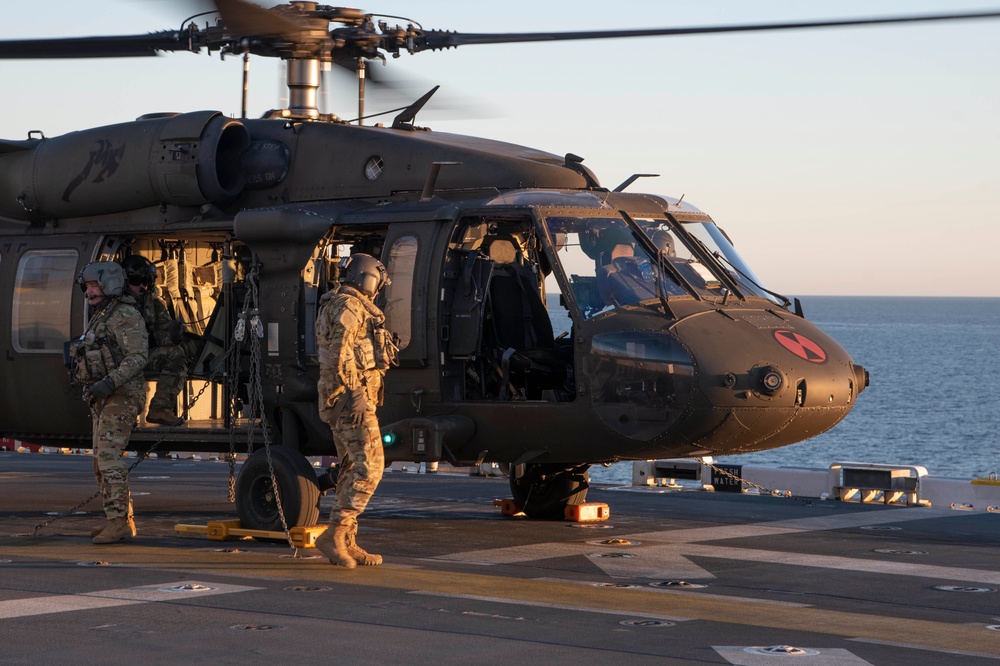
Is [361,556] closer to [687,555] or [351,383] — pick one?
[351,383]

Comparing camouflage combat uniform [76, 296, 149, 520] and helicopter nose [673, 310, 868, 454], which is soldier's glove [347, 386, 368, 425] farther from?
helicopter nose [673, 310, 868, 454]

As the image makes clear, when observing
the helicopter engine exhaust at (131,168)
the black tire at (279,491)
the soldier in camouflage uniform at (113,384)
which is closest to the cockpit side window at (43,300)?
the helicopter engine exhaust at (131,168)

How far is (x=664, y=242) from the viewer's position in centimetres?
1248

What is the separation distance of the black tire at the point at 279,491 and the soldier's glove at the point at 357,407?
1.64 meters

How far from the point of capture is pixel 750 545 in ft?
40.9

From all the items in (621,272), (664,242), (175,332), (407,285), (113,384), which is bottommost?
(113,384)

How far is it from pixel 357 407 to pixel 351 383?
19 cm

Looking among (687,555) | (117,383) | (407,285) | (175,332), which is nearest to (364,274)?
(407,285)

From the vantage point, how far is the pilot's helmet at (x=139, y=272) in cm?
1285

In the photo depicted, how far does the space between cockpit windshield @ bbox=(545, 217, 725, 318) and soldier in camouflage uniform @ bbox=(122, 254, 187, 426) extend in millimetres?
3657

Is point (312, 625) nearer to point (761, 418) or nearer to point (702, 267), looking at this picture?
point (761, 418)

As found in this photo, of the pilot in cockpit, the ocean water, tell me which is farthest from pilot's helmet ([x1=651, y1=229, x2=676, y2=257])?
the ocean water

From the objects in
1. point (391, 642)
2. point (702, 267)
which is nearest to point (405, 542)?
point (702, 267)

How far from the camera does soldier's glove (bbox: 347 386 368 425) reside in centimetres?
1094
